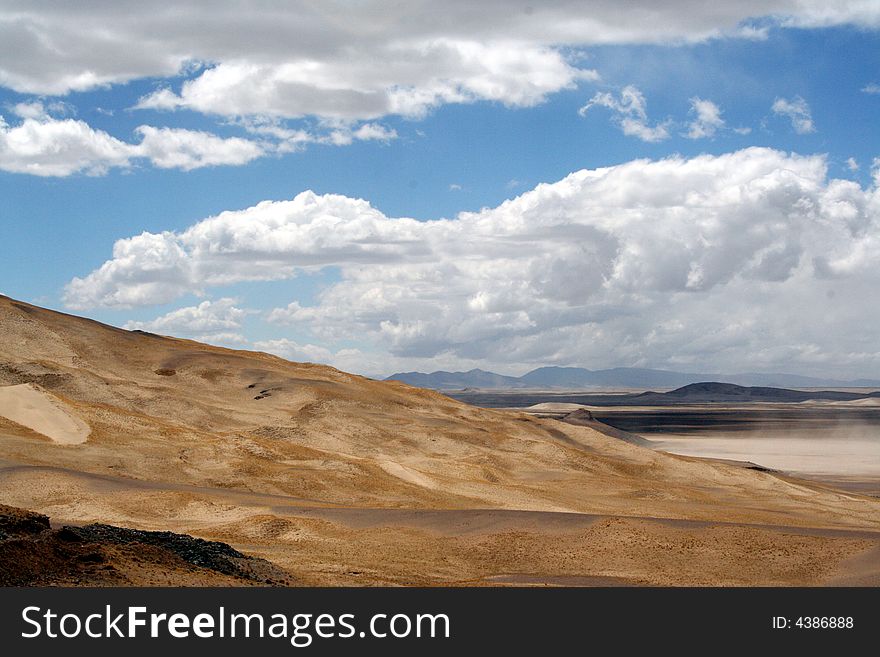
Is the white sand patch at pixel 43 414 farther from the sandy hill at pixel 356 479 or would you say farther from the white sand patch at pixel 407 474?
the white sand patch at pixel 407 474

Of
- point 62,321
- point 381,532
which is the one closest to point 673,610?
point 381,532

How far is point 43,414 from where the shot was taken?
46.4m

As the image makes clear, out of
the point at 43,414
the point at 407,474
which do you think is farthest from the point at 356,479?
the point at 43,414

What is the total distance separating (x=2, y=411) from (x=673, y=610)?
41.1 meters

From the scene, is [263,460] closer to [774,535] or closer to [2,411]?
[2,411]

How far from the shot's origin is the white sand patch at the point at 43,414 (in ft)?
145

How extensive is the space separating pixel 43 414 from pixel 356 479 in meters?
16.3

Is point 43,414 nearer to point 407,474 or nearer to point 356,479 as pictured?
point 356,479

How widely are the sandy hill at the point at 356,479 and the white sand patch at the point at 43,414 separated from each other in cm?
13

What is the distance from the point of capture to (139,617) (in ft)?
41.1

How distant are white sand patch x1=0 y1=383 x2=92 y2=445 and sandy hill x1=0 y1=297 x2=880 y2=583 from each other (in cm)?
13

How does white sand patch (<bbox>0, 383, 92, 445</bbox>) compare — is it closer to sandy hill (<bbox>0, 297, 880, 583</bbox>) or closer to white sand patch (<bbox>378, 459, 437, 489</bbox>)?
sandy hill (<bbox>0, 297, 880, 583</bbox>)

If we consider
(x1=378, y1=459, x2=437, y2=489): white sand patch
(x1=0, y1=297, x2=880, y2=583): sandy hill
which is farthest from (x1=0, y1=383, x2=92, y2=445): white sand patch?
(x1=378, y1=459, x2=437, y2=489): white sand patch

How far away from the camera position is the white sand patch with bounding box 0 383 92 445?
44.3m
